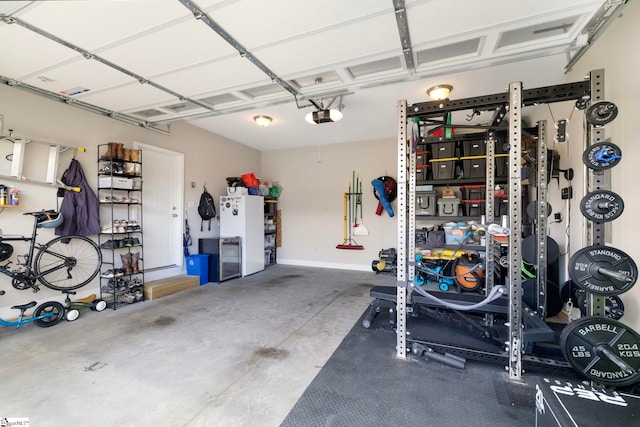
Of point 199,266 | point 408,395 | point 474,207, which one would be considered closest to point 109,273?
point 199,266

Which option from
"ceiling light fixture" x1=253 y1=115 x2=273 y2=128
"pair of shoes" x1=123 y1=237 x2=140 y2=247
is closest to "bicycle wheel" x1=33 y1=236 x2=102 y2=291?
"pair of shoes" x1=123 y1=237 x2=140 y2=247

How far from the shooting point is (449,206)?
15.0 ft

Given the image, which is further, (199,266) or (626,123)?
(199,266)

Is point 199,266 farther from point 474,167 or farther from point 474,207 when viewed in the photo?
point 474,167

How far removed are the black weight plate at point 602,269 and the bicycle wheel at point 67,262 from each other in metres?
4.91

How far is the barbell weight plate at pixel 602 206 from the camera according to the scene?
168 cm

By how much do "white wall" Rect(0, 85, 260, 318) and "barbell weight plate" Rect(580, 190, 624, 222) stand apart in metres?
5.30

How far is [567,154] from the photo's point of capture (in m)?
3.27

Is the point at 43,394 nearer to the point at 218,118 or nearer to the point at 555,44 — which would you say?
the point at 218,118

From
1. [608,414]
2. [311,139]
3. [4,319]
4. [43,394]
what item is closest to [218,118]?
[311,139]

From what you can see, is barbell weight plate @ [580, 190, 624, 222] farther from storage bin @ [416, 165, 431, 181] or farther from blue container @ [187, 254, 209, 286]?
blue container @ [187, 254, 209, 286]

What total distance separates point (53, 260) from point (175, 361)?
2.46 metres

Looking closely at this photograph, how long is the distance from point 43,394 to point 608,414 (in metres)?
3.19

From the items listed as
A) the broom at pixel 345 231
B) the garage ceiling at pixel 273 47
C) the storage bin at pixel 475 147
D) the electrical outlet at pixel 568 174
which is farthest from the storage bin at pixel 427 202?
the broom at pixel 345 231
